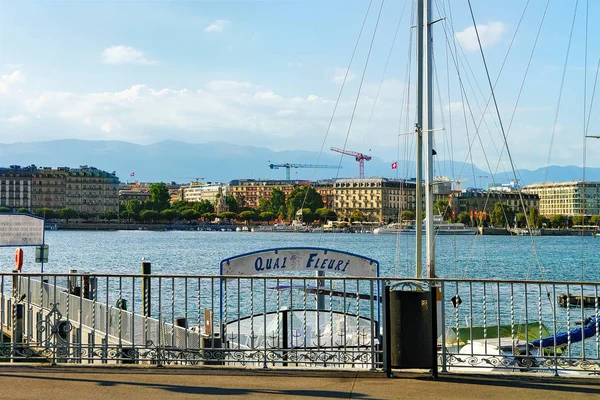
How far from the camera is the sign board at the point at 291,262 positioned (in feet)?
42.9

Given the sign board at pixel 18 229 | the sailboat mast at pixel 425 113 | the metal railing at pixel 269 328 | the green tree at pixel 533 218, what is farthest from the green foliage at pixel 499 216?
the sign board at pixel 18 229

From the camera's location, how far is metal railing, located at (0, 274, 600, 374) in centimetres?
855

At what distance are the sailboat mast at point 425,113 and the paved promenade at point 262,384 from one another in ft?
40.9

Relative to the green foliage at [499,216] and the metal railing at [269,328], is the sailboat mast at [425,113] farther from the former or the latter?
the green foliage at [499,216]

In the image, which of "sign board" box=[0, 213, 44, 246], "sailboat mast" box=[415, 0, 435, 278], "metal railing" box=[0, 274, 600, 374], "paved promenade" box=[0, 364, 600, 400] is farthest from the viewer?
"sailboat mast" box=[415, 0, 435, 278]

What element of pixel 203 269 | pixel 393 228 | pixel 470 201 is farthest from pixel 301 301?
pixel 470 201

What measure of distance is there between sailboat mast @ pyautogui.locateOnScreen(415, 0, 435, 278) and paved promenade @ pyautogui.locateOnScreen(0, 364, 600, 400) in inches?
490

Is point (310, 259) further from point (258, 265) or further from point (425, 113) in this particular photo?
point (425, 113)

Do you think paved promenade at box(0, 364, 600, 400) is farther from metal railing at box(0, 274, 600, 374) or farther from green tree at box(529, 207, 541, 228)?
green tree at box(529, 207, 541, 228)

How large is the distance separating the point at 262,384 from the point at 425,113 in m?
15.3

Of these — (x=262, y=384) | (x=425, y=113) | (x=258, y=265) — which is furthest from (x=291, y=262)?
(x=425, y=113)

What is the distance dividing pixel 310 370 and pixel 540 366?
2685 mm

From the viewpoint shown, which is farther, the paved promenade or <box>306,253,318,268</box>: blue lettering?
<box>306,253,318,268</box>: blue lettering

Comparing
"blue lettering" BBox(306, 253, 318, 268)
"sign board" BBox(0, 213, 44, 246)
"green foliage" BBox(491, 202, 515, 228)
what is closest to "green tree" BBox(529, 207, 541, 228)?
"green foliage" BBox(491, 202, 515, 228)
